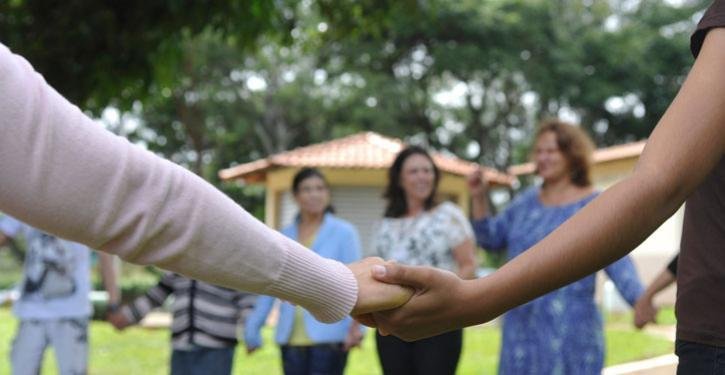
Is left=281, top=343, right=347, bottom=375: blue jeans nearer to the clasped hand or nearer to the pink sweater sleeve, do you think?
the clasped hand

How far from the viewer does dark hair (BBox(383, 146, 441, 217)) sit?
20.3 feet

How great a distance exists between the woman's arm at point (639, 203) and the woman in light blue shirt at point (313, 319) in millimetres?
3892

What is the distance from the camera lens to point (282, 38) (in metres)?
7.76

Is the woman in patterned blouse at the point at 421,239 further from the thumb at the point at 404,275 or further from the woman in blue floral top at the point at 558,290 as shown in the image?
the thumb at the point at 404,275

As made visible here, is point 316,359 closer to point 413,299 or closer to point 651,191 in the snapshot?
point 413,299

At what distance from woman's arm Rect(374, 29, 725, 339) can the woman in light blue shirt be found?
3.89 meters

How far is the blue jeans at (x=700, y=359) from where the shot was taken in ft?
6.69

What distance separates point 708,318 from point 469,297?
48 cm

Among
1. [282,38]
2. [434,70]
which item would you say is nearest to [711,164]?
[282,38]

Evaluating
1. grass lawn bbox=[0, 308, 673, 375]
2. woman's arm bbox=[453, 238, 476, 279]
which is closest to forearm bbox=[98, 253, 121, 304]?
woman's arm bbox=[453, 238, 476, 279]

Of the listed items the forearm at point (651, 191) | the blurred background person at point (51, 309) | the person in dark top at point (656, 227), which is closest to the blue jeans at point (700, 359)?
the person in dark top at point (656, 227)

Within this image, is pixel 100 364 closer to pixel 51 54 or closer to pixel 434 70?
pixel 51 54

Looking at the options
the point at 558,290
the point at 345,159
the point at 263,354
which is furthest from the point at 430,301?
the point at 345,159

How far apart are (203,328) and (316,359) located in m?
0.71
